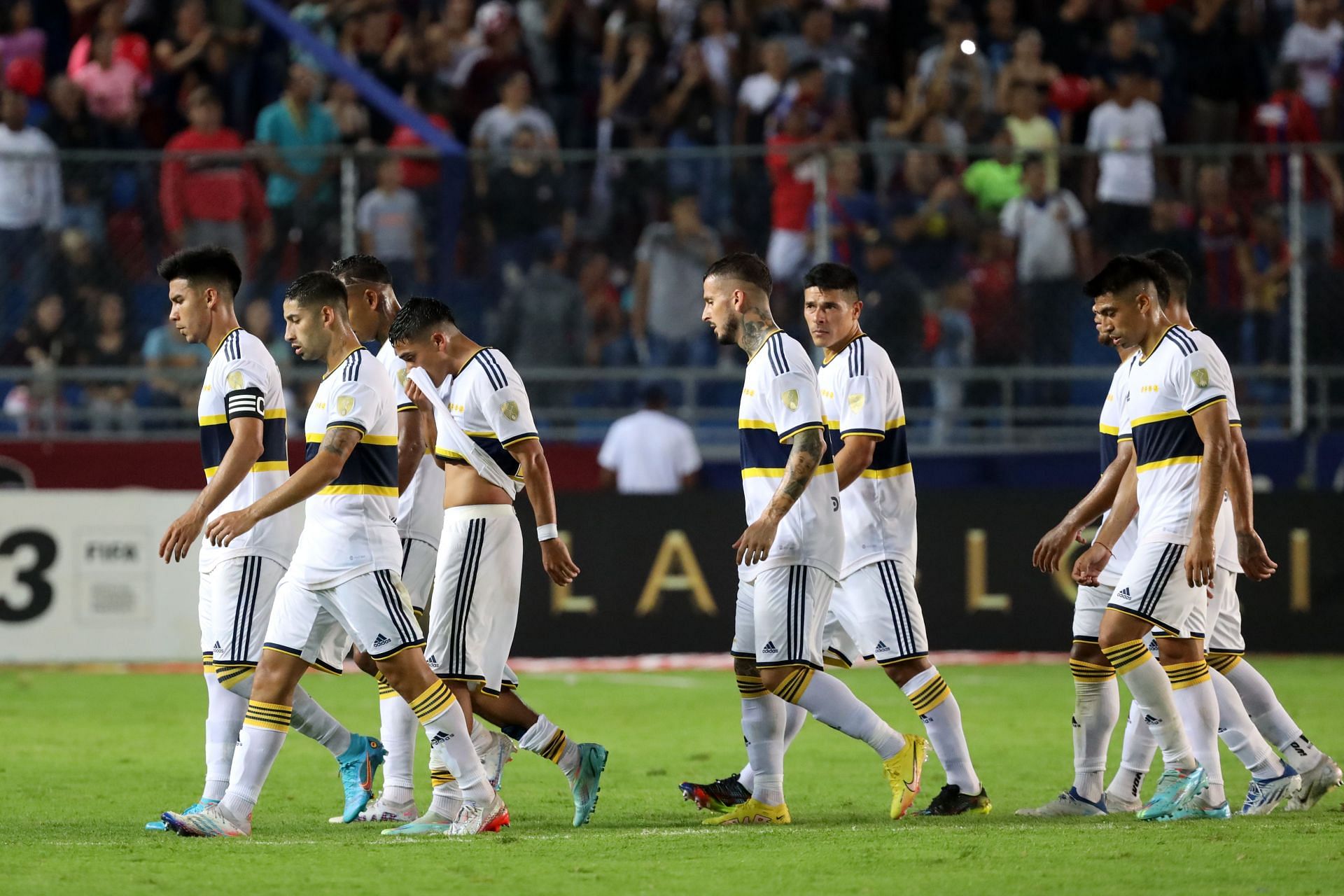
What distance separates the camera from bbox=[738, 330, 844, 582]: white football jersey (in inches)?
324

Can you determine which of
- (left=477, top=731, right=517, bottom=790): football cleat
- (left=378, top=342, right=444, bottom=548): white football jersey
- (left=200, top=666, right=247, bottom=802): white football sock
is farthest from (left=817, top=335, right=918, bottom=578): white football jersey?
(left=200, top=666, right=247, bottom=802): white football sock

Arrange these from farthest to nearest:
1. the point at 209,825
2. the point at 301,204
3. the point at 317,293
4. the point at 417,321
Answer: the point at 301,204 < the point at 417,321 < the point at 317,293 < the point at 209,825

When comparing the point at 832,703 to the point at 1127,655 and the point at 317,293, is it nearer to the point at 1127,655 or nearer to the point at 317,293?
the point at 1127,655

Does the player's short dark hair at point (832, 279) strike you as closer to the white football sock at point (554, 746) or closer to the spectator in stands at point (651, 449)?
the white football sock at point (554, 746)

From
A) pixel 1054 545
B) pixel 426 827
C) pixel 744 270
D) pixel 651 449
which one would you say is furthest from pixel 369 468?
pixel 651 449

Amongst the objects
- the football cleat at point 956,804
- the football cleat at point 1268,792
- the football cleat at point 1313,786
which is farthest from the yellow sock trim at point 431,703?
the football cleat at point 1313,786

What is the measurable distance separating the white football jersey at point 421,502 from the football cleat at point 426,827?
149 centimetres

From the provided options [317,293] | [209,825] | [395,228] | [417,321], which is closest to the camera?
[209,825]

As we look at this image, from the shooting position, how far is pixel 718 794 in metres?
8.73

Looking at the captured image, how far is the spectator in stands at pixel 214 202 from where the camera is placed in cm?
1628

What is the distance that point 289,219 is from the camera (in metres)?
16.4

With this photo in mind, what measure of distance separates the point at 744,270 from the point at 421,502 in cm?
190

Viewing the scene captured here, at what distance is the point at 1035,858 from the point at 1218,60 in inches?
594

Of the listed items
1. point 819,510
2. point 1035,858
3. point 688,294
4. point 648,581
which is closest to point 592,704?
point 648,581
